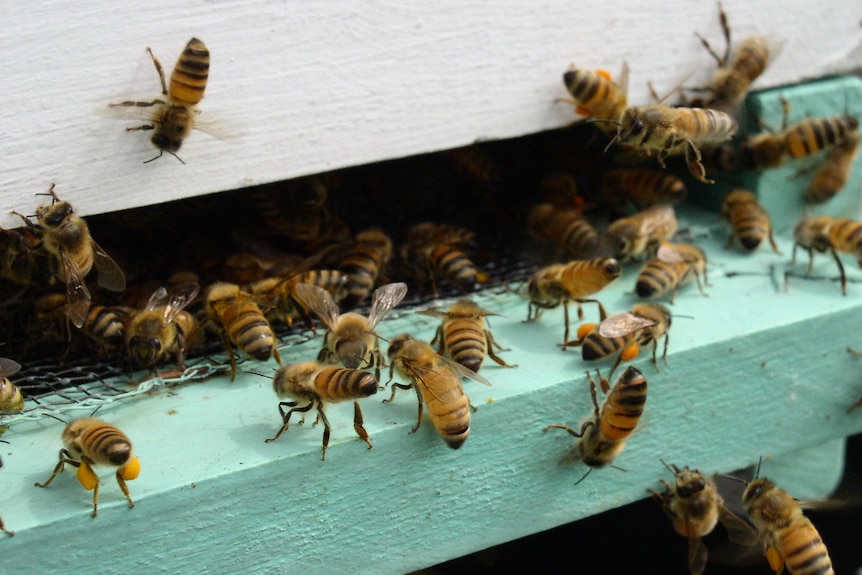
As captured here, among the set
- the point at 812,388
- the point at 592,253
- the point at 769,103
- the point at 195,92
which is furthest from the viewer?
the point at 769,103

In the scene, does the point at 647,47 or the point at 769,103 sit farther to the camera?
the point at 769,103

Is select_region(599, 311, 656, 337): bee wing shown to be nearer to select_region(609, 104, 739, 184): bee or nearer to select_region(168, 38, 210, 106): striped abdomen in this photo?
select_region(609, 104, 739, 184): bee

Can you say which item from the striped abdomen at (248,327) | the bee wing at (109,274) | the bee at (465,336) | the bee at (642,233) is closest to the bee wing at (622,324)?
the bee at (465,336)

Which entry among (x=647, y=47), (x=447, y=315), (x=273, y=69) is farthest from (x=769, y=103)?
(x=273, y=69)

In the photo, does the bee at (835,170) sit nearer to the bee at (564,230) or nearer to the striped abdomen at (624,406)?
the bee at (564,230)

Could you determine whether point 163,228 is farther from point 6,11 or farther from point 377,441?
point 377,441

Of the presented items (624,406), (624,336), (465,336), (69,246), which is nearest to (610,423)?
(624,406)
